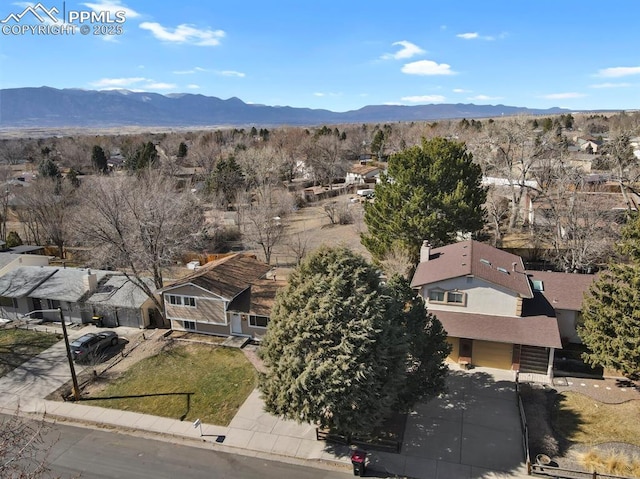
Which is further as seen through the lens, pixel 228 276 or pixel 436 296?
pixel 228 276

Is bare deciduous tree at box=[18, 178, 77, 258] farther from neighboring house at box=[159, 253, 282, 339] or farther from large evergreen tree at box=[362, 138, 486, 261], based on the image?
large evergreen tree at box=[362, 138, 486, 261]

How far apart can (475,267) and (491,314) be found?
298 cm

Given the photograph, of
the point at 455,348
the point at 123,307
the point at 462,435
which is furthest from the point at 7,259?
the point at 462,435

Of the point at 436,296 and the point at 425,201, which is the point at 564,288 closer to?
the point at 436,296

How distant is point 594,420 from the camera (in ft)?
68.4

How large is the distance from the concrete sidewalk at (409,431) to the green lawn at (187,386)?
0.65 m

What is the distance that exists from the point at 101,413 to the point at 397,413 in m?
15.6

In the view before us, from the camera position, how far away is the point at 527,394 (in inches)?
914

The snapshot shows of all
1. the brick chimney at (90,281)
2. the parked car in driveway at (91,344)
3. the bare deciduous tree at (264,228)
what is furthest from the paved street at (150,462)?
the bare deciduous tree at (264,228)

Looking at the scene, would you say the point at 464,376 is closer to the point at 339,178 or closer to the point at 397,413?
the point at 397,413

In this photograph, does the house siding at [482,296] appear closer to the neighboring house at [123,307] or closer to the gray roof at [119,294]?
the neighboring house at [123,307]

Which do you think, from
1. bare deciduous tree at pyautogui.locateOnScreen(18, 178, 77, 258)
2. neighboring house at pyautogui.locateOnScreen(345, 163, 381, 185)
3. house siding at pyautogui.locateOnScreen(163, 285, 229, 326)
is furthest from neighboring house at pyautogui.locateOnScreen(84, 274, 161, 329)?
neighboring house at pyautogui.locateOnScreen(345, 163, 381, 185)

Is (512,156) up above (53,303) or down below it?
above

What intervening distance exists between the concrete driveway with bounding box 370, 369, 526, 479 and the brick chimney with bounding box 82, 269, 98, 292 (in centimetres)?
2626
